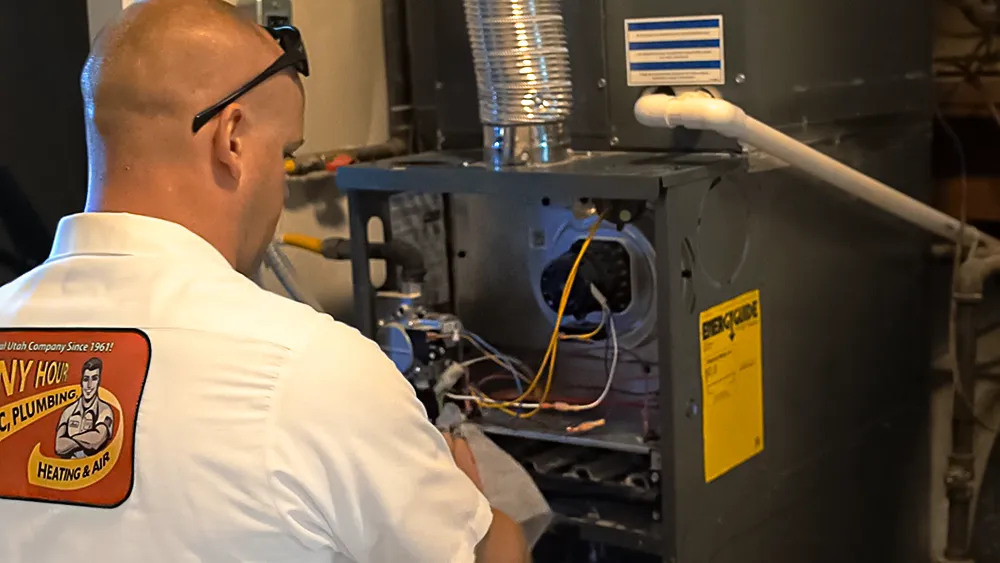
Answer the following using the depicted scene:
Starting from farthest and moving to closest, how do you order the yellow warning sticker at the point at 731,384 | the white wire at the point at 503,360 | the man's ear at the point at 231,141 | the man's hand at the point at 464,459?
1. the white wire at the point at 503,360
2. the yellow warning sticker at the point at 731,384
3. the man's hand at the point at 464,459
4. the man's ear at the point at 231,141

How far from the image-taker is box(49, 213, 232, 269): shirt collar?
102 cm

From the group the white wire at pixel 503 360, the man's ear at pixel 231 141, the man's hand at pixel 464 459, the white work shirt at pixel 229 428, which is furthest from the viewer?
the white wire at pixel 503 360

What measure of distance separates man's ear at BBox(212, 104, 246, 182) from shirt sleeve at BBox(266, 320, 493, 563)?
18 centimetres

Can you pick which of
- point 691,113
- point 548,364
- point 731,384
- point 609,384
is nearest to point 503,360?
point 548,364

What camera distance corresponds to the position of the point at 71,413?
98 cm

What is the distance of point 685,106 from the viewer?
137 centimetres

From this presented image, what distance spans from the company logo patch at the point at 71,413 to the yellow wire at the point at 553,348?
623 mm

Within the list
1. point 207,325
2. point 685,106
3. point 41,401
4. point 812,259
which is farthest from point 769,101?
point 41,401

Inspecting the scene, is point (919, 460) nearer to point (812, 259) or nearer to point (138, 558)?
point (812, 259)

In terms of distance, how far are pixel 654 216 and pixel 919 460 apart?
0.91 m

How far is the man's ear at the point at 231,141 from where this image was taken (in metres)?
1.05

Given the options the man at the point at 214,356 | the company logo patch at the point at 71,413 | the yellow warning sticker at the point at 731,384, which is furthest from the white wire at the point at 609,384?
the company logo patch at the point at 71,413

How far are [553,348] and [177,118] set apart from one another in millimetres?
634

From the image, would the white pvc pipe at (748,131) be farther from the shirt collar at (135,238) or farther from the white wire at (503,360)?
the shirt collar at (135,238)
